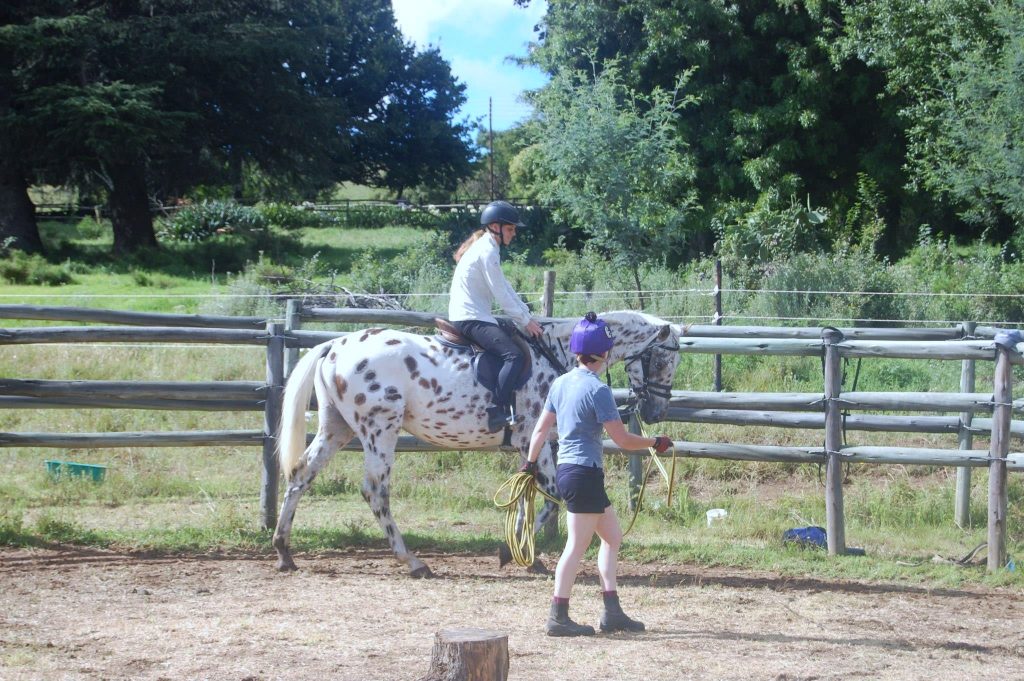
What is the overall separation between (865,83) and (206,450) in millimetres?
20589

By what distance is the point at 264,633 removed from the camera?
5684mm

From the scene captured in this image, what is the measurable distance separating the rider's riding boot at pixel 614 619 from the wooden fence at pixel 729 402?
2699mm

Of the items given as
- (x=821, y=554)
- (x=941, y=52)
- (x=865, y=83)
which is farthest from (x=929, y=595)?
(x=865, y=83)

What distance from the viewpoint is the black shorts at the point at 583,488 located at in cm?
555

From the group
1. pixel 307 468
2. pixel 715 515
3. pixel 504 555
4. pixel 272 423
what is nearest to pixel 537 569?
pixel 504 555

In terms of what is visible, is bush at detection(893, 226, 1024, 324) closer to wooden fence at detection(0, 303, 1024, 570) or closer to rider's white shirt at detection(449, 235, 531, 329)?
wooden fence at detection(0, 303, 1024, 570)

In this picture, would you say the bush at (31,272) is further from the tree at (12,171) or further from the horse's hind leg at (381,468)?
the horse's hind leg at (381,468)

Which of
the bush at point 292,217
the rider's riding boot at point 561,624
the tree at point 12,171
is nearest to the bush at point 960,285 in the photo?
the rider's riding boot at point 561,624

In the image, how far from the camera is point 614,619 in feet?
18.9

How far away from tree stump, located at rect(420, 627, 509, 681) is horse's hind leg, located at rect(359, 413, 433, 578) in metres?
3.52

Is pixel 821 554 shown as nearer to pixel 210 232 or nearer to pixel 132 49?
pixel 132 49

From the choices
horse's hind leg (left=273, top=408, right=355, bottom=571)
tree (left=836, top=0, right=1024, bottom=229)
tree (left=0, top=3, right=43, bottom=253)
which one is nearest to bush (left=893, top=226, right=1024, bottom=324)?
tree (left=836, top=0, right=1024, bottom=229)

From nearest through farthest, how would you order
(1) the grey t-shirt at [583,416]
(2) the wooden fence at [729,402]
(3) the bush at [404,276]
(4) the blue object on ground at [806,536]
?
1. (1) the grey t-shirt at [583,416]
2. (2) the wooden fence at [729,402]
3. (4) the blue object on ground at [806,536]
4. (3) the bush at [404,276]

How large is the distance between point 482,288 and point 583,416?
84.8 inches
